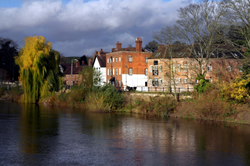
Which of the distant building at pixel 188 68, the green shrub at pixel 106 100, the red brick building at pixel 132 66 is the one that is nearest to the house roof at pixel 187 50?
the distant building at pixel 188 68

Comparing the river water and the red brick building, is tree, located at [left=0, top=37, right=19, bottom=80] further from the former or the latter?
the river water

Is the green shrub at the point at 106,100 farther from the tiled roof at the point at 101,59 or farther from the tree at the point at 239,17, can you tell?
the tiled roof at the point at 101,59

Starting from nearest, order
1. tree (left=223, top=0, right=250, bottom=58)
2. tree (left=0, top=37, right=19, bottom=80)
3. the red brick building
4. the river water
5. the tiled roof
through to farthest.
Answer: the river water < tree (left=223, top=0, right=250, bottom=58) < the red brick building < the tiled roof < tree (left=0, top=37, right=19, bottom=80)

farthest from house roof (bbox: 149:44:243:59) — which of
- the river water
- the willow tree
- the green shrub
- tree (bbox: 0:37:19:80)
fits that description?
tree (bbox: 0:37:19:80)

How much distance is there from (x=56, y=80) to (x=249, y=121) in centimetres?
3392

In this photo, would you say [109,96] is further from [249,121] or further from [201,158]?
[201,158]

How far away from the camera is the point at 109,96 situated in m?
41.9

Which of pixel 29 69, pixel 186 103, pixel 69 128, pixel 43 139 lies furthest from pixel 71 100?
pixel 43 139

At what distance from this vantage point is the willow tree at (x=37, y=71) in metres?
52.1

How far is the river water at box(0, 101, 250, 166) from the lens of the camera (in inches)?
621

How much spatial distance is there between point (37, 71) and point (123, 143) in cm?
3569

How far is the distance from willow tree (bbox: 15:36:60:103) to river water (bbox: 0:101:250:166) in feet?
75.8

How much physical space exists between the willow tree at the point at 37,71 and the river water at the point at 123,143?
75.8ft

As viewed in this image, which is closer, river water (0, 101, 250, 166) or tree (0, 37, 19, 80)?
river water (0, 101, 250, 166)
